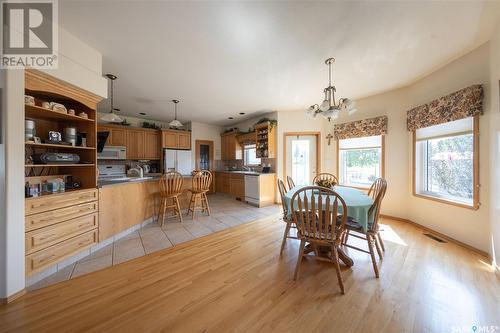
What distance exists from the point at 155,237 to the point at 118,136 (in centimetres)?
360

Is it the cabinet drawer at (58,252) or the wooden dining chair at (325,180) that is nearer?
the cabinet drawer at (58,252)

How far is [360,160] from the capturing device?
3.99 m

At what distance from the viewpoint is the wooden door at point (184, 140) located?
5.86 meters

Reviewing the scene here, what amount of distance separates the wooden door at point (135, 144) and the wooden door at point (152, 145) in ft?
0.36

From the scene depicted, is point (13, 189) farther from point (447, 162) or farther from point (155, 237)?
point (447, 162)

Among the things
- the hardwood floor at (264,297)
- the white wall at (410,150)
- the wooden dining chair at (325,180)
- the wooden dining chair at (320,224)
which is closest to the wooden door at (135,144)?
the hardwood floor at (264,297)

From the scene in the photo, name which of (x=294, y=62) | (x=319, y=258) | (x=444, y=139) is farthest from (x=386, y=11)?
(x=319, y=258)

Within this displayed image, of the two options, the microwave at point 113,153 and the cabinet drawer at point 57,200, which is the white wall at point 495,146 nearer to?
the cabinet drawer at point 57,200

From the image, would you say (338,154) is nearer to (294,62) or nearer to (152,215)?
(294,62)

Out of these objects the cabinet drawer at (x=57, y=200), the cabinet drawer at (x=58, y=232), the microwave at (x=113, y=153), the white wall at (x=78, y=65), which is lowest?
the cabinet drawer at (x=58, y=232)

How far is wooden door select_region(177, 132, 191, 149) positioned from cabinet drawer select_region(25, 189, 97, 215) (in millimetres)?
3773

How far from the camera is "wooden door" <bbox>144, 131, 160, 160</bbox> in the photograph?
5355 millimetres

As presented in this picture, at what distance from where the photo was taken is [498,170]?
1864 millimetres

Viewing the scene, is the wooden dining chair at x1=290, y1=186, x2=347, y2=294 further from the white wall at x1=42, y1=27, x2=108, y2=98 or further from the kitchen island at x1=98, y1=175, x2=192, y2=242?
the white wall at x1=42, y1=27, x2=108, y2=98
